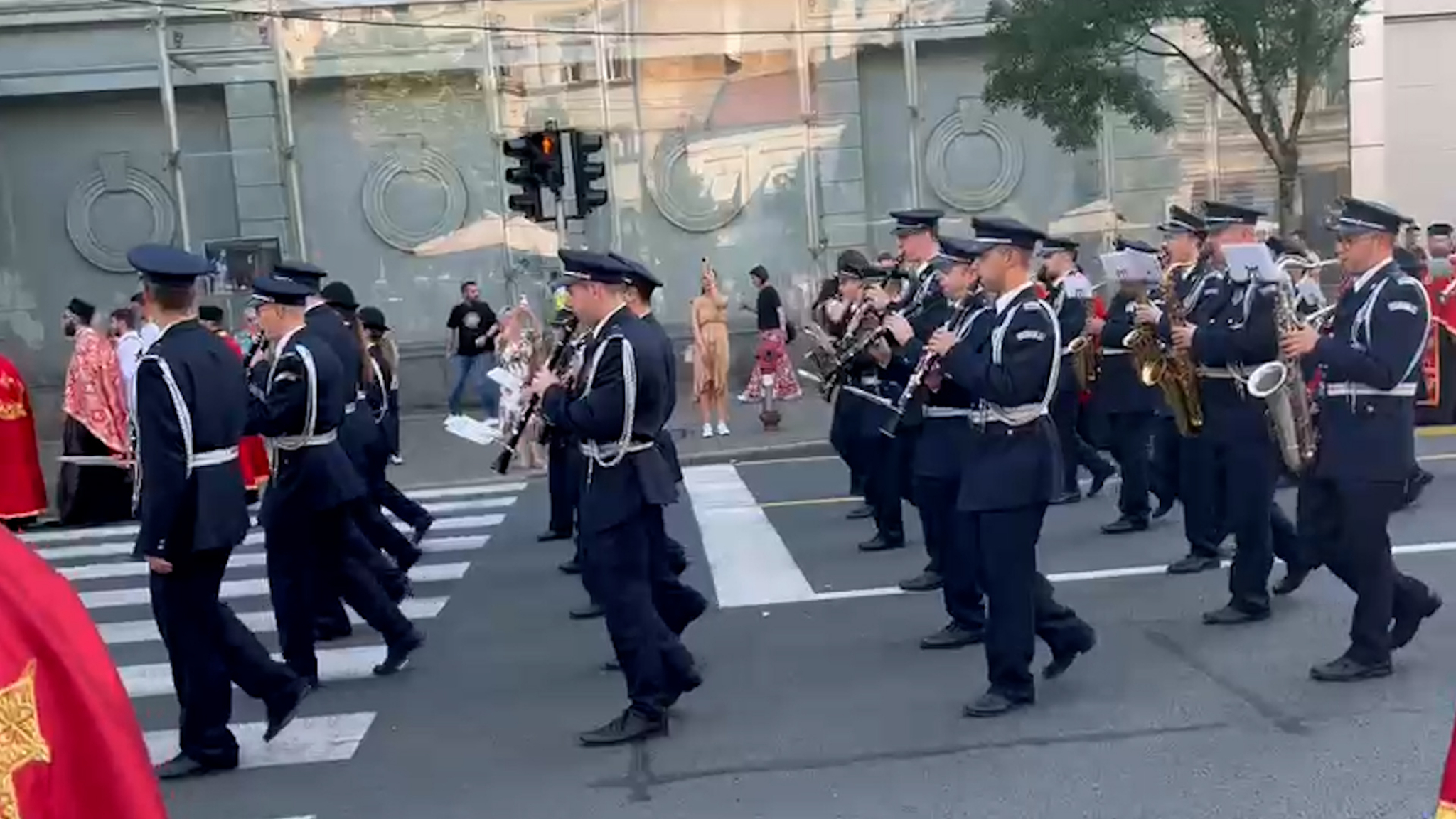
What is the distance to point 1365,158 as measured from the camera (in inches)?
904

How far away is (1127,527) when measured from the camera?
10.7 m

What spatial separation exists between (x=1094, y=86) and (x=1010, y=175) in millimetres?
5300

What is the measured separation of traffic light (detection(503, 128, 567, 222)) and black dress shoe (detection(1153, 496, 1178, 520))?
7.98 metres

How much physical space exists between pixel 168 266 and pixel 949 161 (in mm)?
17466

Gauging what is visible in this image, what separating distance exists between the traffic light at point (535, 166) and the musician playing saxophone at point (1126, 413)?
7528 millimetres

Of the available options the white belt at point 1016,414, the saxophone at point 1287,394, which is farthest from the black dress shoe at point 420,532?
the saxophone at point 1287,394

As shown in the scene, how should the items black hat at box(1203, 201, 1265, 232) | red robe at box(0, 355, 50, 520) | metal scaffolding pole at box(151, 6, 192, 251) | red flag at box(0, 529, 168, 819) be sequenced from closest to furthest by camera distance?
red flag at box(0, 529, 168, 819)
black hat at box(1203, 201, 1265, 232)
red robe at box(0, 355, 50, 520)
metal scaffolding pole at box(151, 6, 192, 251)

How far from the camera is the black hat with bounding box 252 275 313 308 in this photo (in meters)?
7.66

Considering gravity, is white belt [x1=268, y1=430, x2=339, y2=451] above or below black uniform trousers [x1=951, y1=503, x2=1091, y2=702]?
above

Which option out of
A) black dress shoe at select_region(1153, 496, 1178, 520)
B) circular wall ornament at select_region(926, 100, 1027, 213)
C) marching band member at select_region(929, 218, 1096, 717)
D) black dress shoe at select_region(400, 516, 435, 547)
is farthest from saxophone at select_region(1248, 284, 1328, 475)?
circular wall ornament at select_region(926, 100, 1027, 213)

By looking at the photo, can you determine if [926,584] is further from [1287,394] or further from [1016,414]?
[1016,414]

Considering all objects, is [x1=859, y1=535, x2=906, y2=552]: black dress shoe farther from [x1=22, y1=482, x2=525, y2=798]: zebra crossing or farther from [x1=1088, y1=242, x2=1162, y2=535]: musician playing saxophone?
[x1=22, y1=482, x2=525, y2=798]: zebra crossing

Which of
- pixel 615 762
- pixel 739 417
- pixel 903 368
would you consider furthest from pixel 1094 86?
pixel 615 762

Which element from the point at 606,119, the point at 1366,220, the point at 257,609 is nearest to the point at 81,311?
the point at 257,609
